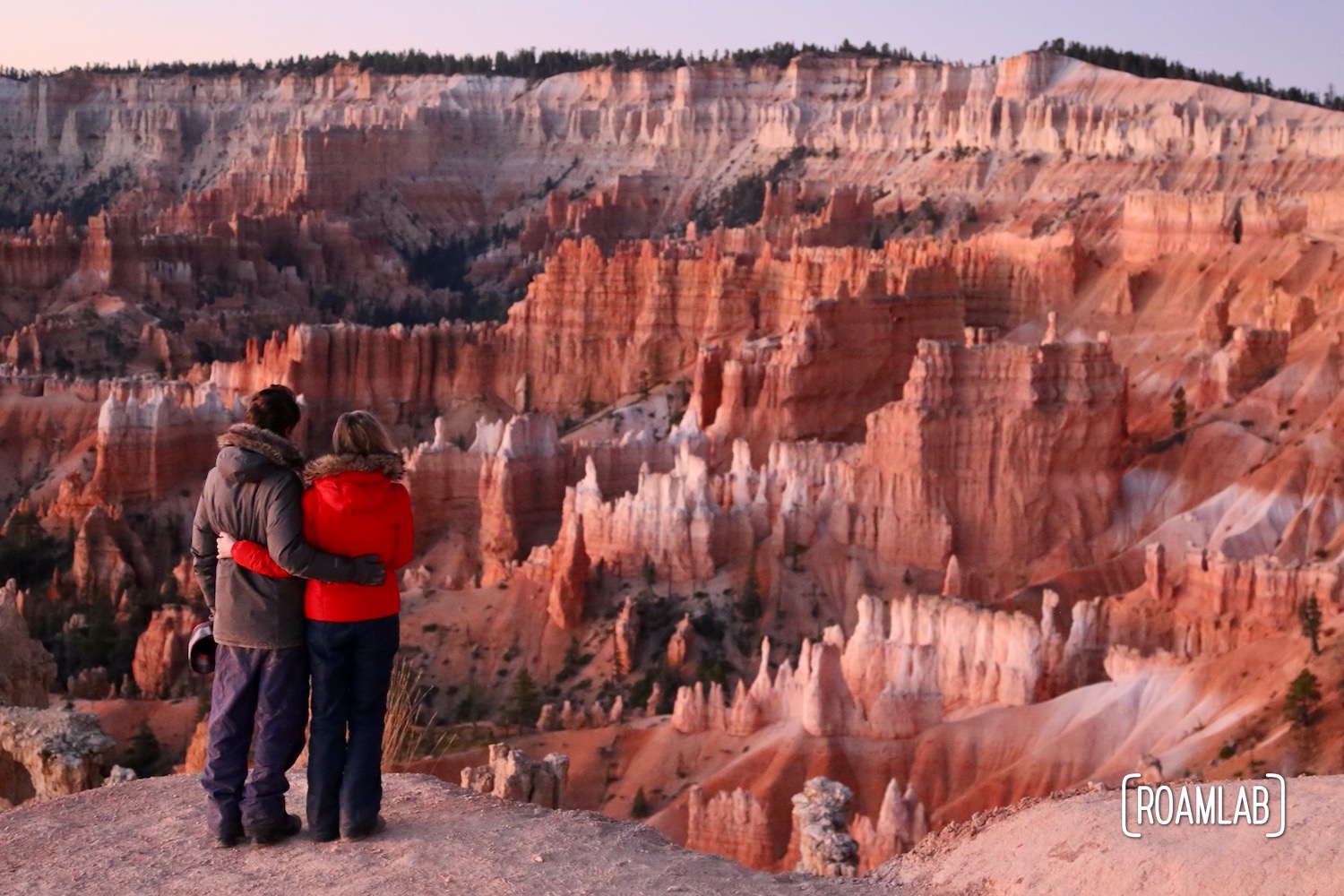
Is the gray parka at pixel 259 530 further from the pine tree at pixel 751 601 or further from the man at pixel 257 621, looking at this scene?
the pine tree at pixel 751 601

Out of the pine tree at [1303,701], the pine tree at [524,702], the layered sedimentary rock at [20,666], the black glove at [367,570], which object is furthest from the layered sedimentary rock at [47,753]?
the pine tree at [524,702]

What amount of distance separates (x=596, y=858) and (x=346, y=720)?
1.59 metres

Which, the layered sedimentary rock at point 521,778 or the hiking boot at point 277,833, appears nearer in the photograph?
the hiking boot at point 277,833

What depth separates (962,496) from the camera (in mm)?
38188

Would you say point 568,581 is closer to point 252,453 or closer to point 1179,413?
point 1179,413

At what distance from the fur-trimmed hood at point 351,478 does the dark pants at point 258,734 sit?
868mm

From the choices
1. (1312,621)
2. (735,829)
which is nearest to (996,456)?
(1312,621)

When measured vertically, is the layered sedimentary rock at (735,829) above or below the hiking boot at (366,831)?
below

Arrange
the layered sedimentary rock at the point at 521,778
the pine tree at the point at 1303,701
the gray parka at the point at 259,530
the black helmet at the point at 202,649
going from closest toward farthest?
the gray parka at the point at 259,530 < the black helmet at the point at 202,649 < the layered sedimentary rock at the point at 521,778 < the pine tree at the point at 1303,701

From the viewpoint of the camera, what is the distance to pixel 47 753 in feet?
46.4

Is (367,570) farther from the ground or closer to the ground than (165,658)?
farther from the ground

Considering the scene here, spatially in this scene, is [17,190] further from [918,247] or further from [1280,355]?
[1280,355]

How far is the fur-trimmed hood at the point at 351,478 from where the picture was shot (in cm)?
1022

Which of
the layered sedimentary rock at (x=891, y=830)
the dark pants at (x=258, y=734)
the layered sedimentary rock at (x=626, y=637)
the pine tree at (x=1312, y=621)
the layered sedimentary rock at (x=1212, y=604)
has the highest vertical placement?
the dark pants at (x=258, y=734)
